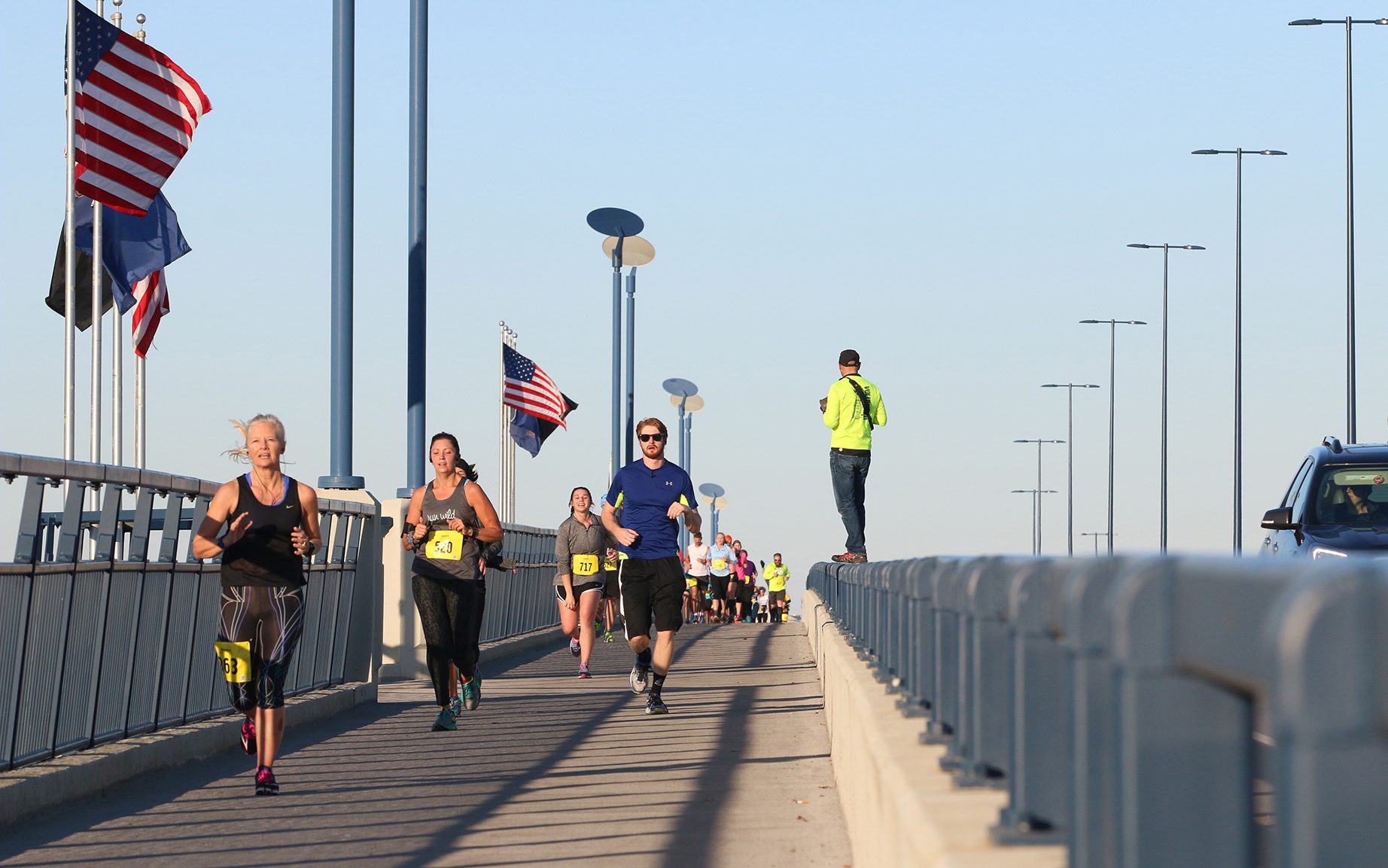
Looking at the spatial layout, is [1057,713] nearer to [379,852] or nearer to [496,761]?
[379,852]

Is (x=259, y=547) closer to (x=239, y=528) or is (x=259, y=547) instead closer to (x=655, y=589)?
(x=239, y=528)

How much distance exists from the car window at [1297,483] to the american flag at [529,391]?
25262 millimetres

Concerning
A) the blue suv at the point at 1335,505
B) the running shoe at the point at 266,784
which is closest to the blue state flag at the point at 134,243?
the blue suv at the point at 1335,505

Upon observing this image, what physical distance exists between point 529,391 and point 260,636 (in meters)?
30.0

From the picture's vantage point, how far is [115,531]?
32.2 feet

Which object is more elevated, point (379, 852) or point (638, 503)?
point (638, 503)

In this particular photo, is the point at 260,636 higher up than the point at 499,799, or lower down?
higher up

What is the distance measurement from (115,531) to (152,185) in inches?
368

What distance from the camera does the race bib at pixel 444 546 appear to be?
508 inches

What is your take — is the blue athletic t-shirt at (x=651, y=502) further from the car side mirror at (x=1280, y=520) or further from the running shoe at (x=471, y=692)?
the car side mirror at (x=1280, y=520)

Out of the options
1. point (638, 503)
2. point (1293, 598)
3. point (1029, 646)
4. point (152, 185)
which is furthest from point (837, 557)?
point (1293, 598)

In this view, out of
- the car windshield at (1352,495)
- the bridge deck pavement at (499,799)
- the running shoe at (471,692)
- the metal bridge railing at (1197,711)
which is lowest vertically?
the bridge deck pavement at (499,799)

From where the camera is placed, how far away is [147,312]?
25.1 meters

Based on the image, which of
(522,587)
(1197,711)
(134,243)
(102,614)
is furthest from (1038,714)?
(522,587)
